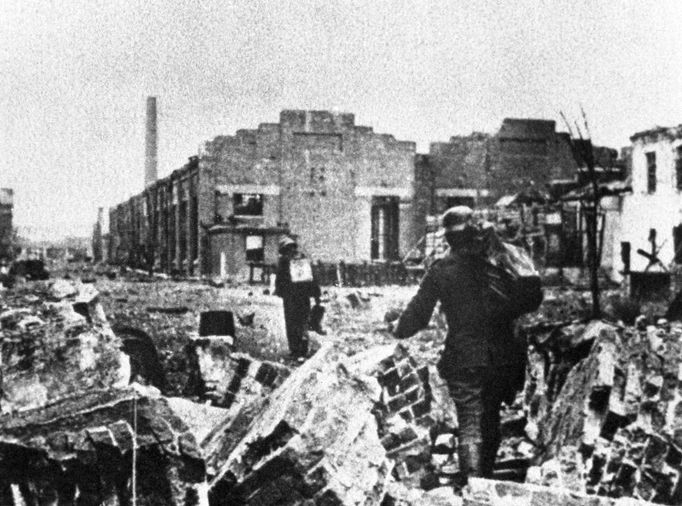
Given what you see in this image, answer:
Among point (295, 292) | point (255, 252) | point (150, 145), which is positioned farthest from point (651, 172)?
point (150, 145)

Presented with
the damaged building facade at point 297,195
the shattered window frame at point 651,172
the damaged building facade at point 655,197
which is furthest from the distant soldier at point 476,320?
the damaged building facade at point 297,195

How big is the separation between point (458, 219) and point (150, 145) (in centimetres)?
4401

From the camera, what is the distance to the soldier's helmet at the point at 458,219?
4.80m

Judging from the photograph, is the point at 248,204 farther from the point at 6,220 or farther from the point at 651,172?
the point at 651,172

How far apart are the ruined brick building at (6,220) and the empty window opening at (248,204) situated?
339 inches

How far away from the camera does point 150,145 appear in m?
46.1

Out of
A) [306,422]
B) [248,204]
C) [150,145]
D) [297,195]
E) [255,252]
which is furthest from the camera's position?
[150,145]

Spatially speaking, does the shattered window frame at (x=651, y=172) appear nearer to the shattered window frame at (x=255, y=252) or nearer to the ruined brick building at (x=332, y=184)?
the ruined brick building at (x=332, y=184)

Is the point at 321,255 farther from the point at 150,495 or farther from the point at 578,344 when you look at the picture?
the point at 150,495

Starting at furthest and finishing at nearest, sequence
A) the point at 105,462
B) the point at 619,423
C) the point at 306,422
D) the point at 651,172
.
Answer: the point at 651,172, the point at 619,423, the point at 306,422, the point at 105,462

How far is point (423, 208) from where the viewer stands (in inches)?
1221

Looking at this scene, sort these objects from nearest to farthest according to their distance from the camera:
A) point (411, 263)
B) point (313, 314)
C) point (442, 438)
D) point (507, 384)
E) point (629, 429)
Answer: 1. point (629, 429)
2. point (507, 384)
3. point (442, 438)
4. point (313, 314)
5. point (411, 263)

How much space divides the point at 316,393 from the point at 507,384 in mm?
1934

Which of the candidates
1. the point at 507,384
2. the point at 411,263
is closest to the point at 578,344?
the point at 507,384
